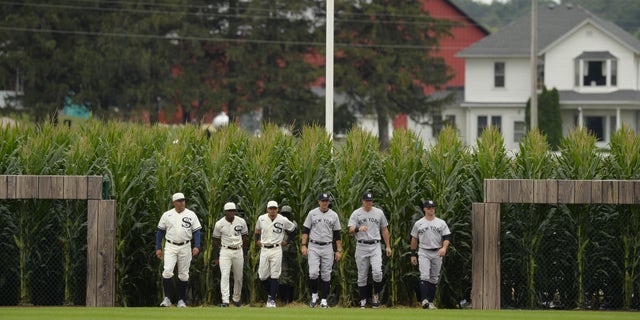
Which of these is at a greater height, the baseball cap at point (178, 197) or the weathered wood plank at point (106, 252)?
the baseball cap at point (178, 197)

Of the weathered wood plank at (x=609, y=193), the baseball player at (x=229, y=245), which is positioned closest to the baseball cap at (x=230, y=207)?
the baseball player at (x=229, y=245)

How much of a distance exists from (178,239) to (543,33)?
6159cm

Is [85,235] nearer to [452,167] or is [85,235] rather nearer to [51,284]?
[51,284]

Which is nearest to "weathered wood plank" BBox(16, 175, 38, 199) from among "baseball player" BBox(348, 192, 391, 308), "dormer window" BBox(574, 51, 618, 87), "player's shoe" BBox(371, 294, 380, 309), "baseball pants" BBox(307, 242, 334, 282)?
"baseball pants" BBox(307, 242, 334, 282)

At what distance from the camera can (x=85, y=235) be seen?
19828 mm

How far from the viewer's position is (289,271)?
20219 millimetres

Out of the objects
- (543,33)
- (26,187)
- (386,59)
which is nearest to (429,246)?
(26,187)

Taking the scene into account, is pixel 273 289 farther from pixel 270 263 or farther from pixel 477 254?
pixel 477 254

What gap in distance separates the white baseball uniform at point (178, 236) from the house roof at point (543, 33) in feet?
185

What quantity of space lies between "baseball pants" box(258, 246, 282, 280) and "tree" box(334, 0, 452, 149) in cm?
4717

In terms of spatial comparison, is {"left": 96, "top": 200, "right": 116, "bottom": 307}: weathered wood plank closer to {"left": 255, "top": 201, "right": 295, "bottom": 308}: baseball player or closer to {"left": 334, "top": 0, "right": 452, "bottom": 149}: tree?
{"left": 255, "top": 201, "right": 295, "bottom": 308}: baseball player

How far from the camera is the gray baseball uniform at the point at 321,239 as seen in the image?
63.0 ft

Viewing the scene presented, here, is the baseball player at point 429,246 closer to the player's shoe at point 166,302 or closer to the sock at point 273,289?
the sock at point 273,289

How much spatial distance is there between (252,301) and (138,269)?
1.82m
